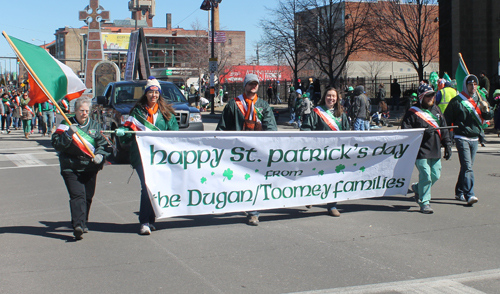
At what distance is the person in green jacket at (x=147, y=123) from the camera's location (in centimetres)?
636

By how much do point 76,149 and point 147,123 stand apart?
88 centimetres

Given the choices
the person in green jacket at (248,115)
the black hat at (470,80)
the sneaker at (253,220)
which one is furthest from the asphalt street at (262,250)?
the black hat at (470,80)

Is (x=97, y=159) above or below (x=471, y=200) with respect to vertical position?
above

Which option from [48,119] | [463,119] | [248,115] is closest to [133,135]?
[248,115]

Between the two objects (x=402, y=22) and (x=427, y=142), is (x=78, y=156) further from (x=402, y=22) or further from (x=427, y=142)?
(x=402, y=22)

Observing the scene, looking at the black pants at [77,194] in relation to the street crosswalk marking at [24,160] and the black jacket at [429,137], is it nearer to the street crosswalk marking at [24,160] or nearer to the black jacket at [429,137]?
the black jacket at [429,137]

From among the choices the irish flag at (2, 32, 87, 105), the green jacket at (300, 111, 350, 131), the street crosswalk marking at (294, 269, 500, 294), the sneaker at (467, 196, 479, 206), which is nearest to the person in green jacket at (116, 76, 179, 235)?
the irish flag at (2, 32, 87, 105)

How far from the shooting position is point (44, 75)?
6.30 metres

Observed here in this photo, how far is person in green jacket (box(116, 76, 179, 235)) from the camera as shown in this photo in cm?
636

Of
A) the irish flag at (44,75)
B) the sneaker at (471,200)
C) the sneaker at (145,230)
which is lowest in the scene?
the sneaker at (145,230)

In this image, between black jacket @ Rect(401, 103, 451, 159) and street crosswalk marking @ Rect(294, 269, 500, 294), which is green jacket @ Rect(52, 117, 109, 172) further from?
black jacket @ Rect(401, 103, 451, 159)

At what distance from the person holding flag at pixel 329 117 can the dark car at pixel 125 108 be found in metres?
6.42

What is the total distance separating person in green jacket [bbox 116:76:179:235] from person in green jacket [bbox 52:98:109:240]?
359mm

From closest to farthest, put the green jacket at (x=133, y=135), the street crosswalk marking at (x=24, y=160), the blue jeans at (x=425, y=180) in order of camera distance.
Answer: the green jacket at (x=133, y=135)
the blue jeans at (x=425, y=180)
the street crosswalk marking at (x=24, y=160)
